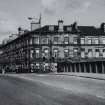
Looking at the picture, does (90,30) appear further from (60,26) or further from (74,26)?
(60,26)

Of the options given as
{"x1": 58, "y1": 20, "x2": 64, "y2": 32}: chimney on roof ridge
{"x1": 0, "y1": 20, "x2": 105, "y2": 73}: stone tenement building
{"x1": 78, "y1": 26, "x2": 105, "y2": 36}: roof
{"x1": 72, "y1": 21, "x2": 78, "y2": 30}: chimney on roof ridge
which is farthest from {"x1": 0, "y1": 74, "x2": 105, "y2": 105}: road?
{"x1": 72, "y1": 21, "x2": 78, "y2": 30}: chimney on roof ridge

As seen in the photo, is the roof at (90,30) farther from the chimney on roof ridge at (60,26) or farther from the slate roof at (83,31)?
the chimney on roof ridge at (60,26)

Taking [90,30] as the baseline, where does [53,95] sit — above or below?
below

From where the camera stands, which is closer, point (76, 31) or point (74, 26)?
point (76, 31)

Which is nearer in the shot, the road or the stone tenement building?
the road

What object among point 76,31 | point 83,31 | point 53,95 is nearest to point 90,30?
point 83,31

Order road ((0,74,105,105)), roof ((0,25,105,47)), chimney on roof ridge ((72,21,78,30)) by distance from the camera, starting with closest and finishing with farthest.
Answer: road ((0,74,105,105)), roof ((0,25,105,47)), chimney on roof ridge ((72,21,78,30))

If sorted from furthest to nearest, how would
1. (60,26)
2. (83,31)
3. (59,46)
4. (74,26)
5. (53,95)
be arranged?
(74,26) → (83,31) → (60,26) → (59,46) → (53,95)

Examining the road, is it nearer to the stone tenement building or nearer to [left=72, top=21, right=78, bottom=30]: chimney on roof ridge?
the stone tenement building

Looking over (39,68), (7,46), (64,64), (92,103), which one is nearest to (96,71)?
(64,64)

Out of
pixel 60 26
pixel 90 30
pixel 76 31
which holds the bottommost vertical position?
pixel 76 31

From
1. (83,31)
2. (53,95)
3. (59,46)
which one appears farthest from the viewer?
(83,31)

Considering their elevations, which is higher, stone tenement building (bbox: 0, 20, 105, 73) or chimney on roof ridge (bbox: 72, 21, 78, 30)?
chimney on roof ridge (bbox: 72, 21, 78, 30)

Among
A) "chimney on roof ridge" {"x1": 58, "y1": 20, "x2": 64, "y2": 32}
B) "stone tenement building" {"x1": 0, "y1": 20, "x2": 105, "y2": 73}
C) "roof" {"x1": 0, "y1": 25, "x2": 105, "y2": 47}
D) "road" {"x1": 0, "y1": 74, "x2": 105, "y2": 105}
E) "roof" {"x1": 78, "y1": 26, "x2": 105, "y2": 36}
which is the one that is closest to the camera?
"road" {"x1": 0, "y1": 74, "x2": 105, "y2": 105}
